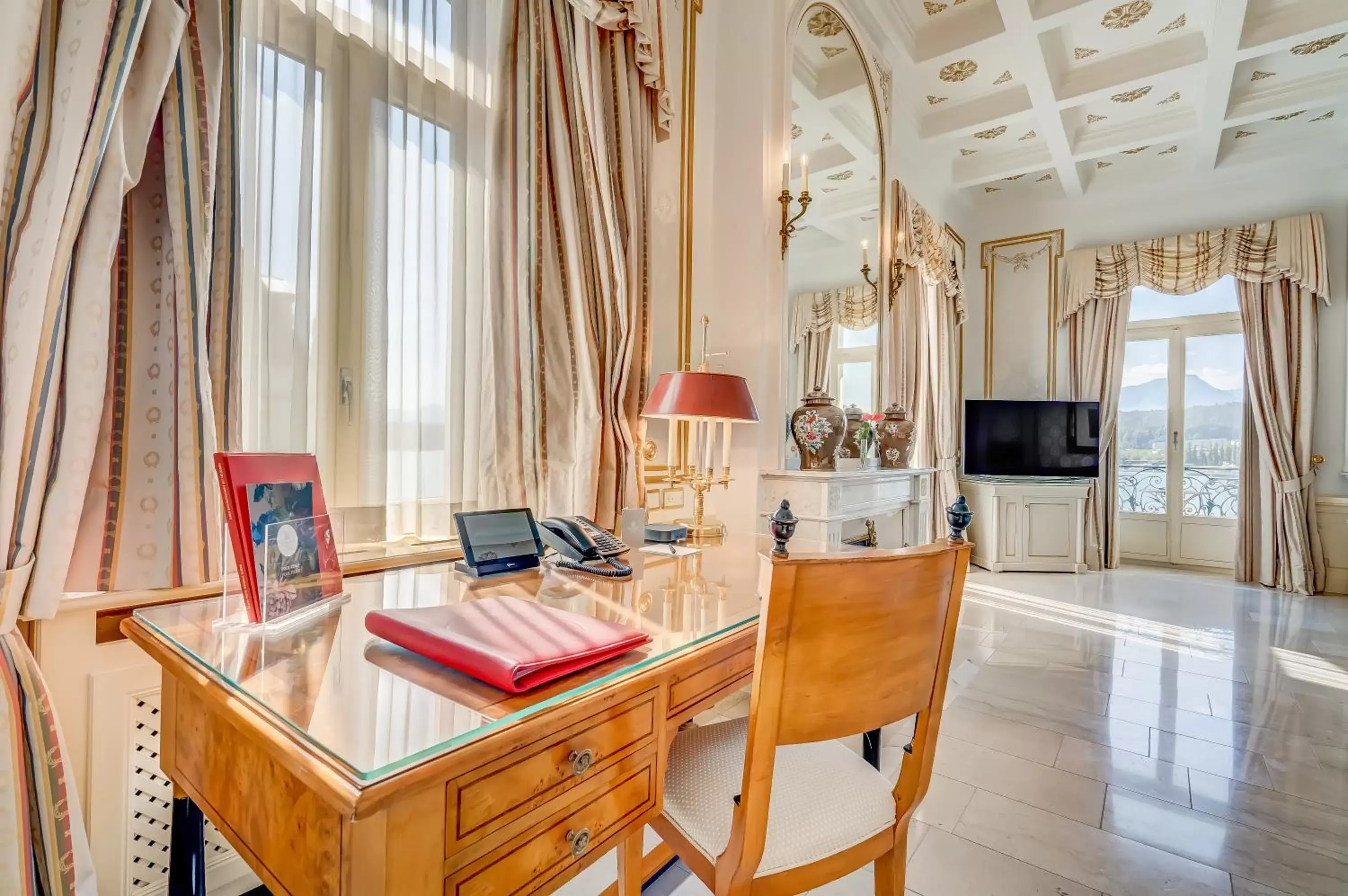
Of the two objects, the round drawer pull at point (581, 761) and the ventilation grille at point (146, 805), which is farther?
the ventilation grille at point (146, 805)

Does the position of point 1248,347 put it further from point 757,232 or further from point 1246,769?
point 757,232

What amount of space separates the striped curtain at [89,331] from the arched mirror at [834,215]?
206 centimetres

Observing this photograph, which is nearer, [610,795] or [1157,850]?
[610,795]

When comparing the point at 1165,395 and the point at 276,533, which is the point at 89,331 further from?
the point at 1165,395

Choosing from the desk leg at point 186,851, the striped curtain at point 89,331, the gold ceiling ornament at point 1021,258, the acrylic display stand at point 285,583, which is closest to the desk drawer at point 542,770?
the acrylic display stand at point 285,583

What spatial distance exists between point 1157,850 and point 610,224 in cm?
241

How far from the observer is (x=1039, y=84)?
13.2 feet

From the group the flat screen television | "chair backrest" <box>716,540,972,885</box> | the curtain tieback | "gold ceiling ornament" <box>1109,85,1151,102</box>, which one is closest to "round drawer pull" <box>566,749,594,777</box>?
"chair backrest" <box>716,540,972,885</box>

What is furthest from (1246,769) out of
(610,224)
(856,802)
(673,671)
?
(610,224)

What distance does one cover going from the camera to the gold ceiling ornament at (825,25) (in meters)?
2.97

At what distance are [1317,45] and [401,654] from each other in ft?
19.5

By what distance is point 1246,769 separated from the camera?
2037 millimetres

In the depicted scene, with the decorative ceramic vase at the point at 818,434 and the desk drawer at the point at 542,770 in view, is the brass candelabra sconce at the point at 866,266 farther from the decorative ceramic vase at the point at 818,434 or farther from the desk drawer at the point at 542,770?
the desk drawer at the point at 542,770

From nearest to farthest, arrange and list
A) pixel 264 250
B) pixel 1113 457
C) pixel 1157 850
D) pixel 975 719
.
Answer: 1. pixel 264 250
2. pixel 1157 850
3. pixel 975 719
4. pixel 1113 457
